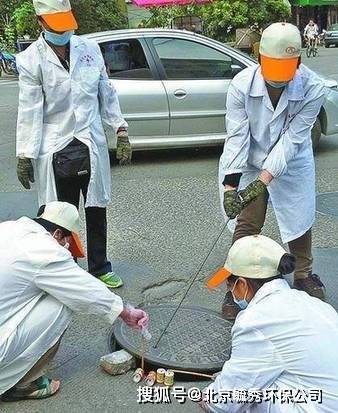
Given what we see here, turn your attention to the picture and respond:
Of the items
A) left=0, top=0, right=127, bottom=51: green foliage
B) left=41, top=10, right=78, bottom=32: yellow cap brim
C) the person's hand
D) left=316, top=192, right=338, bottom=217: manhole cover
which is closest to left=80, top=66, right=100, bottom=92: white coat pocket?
left=41, top=10, right=78, bottom=32: yellow cap brim

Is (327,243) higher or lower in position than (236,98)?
lower

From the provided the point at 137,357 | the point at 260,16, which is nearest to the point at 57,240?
the point at 137,357

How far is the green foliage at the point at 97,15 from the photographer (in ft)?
67.0

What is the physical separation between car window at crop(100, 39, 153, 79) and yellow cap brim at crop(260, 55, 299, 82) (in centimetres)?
424

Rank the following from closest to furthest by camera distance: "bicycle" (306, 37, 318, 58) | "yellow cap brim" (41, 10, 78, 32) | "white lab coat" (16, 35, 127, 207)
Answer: "yellow cap brim" (41, 10, 78, 32) → "white lab coat" (16, 35, 127, 207) → "bicycle" (306, 37, 318, 58)

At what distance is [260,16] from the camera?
19.1 metres

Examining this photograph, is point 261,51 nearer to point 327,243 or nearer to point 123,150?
point 123,150

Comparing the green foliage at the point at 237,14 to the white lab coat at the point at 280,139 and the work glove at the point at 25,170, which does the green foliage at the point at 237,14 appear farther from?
the work glove at the point at 25,170

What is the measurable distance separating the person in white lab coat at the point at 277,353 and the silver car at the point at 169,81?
215 inches

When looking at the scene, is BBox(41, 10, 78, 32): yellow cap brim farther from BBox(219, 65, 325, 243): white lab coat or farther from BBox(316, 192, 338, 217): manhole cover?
BBox(316, 192, 338, 217): manhole cover

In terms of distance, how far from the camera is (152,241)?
18.2 ft

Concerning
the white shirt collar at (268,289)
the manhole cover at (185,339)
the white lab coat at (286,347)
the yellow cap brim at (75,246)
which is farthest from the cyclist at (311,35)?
the white lab coat at (286,347)

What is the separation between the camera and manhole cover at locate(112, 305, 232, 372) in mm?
3564

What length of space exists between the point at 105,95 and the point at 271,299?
243 centimetres
